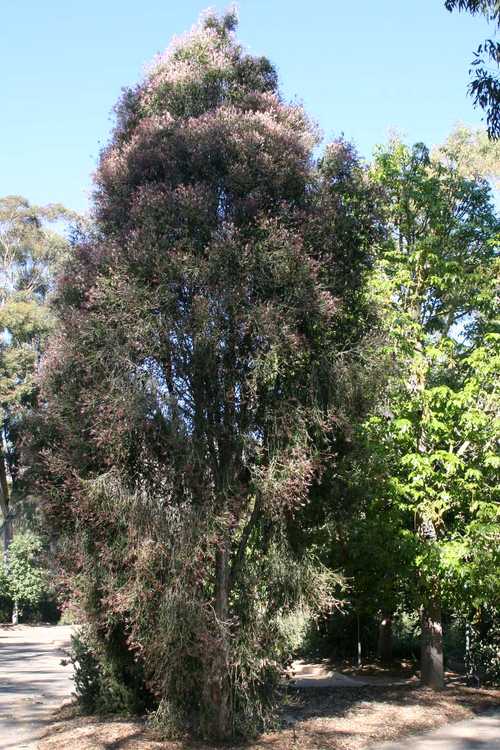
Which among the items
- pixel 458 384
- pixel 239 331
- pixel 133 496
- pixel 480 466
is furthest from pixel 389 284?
pixel 133 496

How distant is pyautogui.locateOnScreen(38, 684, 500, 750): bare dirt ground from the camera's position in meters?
7.74

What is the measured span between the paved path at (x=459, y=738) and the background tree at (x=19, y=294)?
2260cm

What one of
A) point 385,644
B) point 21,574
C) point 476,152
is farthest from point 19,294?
point 385,644

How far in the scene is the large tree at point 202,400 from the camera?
7.64 meters

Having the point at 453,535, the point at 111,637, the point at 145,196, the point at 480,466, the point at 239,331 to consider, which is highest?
the point at 145,196

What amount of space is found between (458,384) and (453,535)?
8.91ft

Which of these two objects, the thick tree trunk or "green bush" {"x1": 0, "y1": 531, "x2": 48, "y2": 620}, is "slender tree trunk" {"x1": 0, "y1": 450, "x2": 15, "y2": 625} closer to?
"green bush" {"x1": 0, "y1": 531, "x2": 48, "y2": 620}

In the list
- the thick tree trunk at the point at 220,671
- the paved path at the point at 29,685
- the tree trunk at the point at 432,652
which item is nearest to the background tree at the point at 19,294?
the paved path at the point at 29,685

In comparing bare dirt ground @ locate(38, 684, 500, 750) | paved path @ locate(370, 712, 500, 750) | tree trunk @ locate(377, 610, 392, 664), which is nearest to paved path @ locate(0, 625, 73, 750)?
bare dirt ground @ locate(38, 684, 500, 750)

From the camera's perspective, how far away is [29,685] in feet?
45.1

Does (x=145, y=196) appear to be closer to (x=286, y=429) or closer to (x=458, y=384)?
(x=286, y=429)

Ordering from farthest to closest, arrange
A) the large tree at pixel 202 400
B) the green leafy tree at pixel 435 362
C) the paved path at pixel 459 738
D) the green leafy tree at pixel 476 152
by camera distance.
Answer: the green leafy tree at pixel 476 152
the green leafy tree at pixel 435 362
the paved path at pixel 459 738
the large tree at pixel 202 400

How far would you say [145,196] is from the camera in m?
8.30

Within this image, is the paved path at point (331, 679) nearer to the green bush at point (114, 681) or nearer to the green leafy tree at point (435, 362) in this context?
the green leafy tree at point (435, 362)
